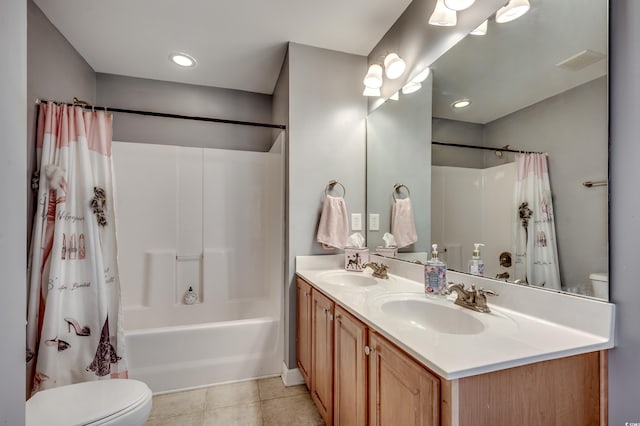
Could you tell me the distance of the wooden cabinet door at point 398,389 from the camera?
728 millimetres

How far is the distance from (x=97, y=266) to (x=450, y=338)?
1918 millimetres

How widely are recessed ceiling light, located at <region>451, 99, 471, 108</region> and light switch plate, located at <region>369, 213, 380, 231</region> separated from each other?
891 millimetres

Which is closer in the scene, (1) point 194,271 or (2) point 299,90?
(2) point 299,90

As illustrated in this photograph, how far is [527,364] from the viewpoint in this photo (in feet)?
2.47

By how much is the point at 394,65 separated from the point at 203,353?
7.52 feet

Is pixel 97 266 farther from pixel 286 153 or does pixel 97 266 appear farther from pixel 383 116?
pixel 383 116

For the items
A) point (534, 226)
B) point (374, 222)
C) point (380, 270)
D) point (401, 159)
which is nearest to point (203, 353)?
point (380, 270)

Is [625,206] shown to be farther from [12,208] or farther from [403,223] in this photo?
[12,208]

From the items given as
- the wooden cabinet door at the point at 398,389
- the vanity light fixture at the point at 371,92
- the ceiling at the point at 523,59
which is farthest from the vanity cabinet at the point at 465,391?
the vanity light fixture at the point at 371,92

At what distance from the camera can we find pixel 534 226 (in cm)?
106

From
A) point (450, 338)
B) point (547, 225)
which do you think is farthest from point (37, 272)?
point (547, 225)

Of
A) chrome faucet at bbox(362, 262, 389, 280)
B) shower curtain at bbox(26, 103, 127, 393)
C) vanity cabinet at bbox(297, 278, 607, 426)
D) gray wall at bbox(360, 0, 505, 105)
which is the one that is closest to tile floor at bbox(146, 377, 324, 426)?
shower curtain at bbox(26, 103, 127, 393)

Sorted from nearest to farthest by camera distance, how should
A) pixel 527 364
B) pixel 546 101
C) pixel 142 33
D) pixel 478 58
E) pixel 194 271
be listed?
pixel 527 364 → pixel 546 101 → pixel 478 58 → pixel 142 33 → pixel 194 271

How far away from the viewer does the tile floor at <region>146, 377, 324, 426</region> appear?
162 centimetres
